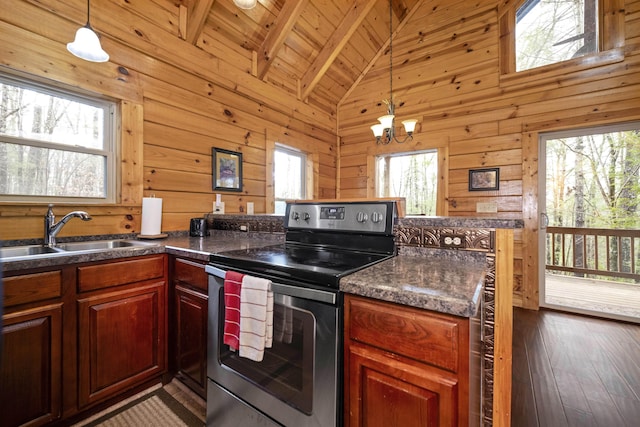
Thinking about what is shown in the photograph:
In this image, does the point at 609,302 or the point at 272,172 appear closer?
the point at 609,302

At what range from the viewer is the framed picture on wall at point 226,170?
288 centimetres

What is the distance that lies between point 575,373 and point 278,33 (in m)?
4.12

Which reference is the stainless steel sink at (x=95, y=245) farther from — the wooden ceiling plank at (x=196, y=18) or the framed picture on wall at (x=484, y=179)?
the framed picture on wall at (x=484, y=179)

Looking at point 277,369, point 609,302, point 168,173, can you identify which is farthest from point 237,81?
point 609,302

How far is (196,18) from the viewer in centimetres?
252

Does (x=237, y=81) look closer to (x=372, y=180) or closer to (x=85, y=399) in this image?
(x=372, y=180)

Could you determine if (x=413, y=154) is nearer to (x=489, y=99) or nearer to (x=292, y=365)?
(x=489, y=99)

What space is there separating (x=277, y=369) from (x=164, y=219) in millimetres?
1884

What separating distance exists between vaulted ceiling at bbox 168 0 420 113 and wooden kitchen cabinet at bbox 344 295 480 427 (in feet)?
9.84

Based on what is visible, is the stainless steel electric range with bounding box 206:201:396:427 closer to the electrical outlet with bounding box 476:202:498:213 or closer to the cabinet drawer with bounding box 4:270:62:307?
the cabinet drawer with bounding box 4:270:62:307

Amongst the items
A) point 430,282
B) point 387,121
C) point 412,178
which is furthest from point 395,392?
point 412,178

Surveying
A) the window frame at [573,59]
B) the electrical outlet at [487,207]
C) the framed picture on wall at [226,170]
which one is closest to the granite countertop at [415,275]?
the framed picture on wall at [226,170]

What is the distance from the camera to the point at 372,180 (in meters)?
4.47

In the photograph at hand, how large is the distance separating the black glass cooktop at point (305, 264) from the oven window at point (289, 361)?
0.13m
